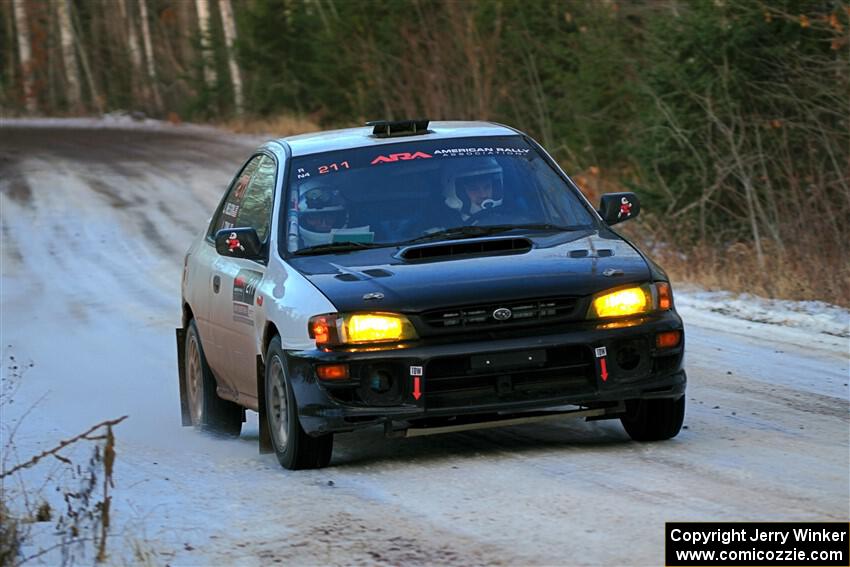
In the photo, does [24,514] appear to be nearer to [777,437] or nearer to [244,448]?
[244,448]

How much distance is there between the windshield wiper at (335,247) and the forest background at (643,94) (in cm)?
545

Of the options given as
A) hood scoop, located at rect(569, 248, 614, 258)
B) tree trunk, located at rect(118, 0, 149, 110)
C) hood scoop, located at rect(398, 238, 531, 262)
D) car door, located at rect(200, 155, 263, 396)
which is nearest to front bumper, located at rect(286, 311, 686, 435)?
hood scoop, located at rect(569, 248, 614, 258)

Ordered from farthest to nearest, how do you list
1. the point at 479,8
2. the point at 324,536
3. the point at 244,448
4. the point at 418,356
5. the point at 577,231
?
the point at 479,8 → the point at 244,448 → the point at 577,231 → the point at 418,356 → the point at 324,536

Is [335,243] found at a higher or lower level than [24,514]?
higher

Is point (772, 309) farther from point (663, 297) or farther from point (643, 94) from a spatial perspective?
point (643, 94)

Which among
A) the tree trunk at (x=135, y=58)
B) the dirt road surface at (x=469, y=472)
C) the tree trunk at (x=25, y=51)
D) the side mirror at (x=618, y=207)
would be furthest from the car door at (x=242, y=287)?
the tree trunk at (x=135, y=58)

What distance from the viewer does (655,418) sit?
745cm

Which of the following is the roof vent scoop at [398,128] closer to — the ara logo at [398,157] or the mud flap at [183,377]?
the ara logo at [398,157]

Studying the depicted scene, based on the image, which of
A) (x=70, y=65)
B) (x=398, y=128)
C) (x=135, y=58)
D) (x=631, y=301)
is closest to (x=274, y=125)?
(x=70, y=65)

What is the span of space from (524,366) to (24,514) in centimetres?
216

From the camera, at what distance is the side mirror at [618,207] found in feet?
27.4

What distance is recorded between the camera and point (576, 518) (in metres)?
5.90

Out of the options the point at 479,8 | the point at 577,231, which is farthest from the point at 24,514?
the point at 479,8

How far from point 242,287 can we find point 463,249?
1341 mm
